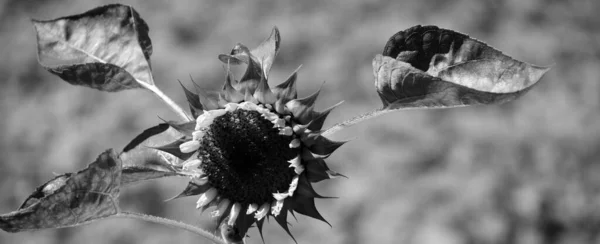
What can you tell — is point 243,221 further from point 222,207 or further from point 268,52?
point 268,52

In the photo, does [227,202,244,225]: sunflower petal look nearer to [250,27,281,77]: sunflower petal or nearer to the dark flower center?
the dark flower center

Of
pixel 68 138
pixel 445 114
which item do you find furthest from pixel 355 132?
pixel 68 138

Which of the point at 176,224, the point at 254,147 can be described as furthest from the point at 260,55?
the point at 176,224

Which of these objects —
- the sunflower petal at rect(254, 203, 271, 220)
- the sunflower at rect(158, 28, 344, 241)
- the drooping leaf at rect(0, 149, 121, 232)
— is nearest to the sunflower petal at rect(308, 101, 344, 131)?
the sunflower at rect(158, 28, 344, 241)

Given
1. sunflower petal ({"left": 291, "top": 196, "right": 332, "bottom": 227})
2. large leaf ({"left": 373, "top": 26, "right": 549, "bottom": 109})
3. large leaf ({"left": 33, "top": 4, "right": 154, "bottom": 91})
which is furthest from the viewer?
large leaf ({"left": 33, "top": 4, "right": 154, "bottom": 91})

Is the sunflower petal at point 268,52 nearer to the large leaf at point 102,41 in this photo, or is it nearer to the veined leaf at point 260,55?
the veined leaf at point 260,55

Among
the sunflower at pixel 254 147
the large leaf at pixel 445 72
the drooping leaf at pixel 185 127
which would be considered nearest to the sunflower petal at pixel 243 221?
the sunflower at pixel 254 147
